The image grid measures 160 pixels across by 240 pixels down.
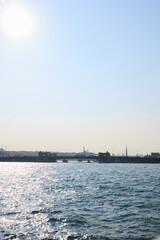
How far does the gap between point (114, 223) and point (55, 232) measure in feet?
17.7

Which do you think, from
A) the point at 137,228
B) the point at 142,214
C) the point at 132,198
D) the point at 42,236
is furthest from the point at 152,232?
the point at 132,198

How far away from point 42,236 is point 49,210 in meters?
9.05

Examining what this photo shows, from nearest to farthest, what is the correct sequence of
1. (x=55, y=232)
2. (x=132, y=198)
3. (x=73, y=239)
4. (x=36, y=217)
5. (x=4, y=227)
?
1. (x=73, y=239)
2. (x=55, y=232)
3. (x=4, y=227)
4. (x=36, y=217)
5. (x=132, y=198)

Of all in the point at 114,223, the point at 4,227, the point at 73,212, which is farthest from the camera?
the point at 73,212

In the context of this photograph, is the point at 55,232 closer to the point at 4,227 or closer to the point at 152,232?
the point at 4,227

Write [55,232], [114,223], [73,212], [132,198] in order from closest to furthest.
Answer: [55,232] → [114,223] → [73,212] → [132,198]

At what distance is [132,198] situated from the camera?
111 ft

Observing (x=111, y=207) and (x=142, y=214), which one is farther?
(x=111, y=207)

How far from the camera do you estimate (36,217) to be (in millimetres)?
23516

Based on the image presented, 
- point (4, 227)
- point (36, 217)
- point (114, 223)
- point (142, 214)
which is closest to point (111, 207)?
point (142, 214)

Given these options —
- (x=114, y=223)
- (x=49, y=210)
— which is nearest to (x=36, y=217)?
(x=49, y=210)

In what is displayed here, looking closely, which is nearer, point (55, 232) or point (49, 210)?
point (55, 232)

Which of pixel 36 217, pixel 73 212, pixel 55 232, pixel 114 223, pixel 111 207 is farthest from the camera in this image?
pixel 111 207

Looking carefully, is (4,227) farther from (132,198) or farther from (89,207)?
(132,198)
